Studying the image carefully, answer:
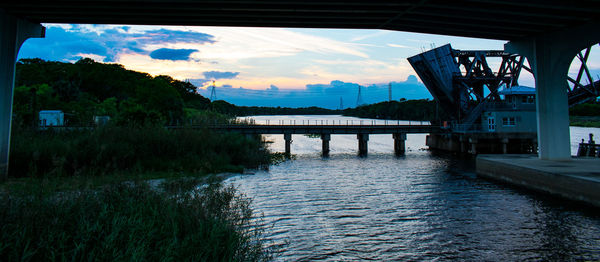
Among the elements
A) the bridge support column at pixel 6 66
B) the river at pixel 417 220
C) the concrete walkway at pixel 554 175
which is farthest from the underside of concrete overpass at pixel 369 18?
the river at pixel 417 220

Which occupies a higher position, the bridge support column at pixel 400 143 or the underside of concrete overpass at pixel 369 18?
the underside of concrete overpass at pixel 369 18

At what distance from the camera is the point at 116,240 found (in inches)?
224

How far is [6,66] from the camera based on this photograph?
53.1 ft

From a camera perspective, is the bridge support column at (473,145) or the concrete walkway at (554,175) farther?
the bridge support column at (473,145)

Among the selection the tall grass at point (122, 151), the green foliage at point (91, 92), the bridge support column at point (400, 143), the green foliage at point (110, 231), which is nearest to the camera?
the green foliage at point (110, 231)

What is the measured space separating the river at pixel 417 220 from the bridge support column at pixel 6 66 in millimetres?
10850

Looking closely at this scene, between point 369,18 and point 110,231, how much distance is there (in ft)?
44.6

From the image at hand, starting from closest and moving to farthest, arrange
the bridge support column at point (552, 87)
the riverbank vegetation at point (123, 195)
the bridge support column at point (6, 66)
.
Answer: the riverbank vegetation at point (123, 195), the bridge support column at point (6, 66), the bridge support column at point (552, 87)

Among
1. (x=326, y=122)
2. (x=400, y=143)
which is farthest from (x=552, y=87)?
(x=326, y=122)

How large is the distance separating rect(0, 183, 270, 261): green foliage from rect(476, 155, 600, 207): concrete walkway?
1545cm

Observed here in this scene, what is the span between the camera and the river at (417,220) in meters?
10.1

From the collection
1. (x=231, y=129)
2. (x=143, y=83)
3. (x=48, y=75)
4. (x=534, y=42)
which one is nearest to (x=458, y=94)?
(x=534, y=42)

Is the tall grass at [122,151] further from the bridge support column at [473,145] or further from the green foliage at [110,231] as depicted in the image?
the bridge support column at [473,145]

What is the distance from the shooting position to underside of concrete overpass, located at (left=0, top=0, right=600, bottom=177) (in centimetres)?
1436
